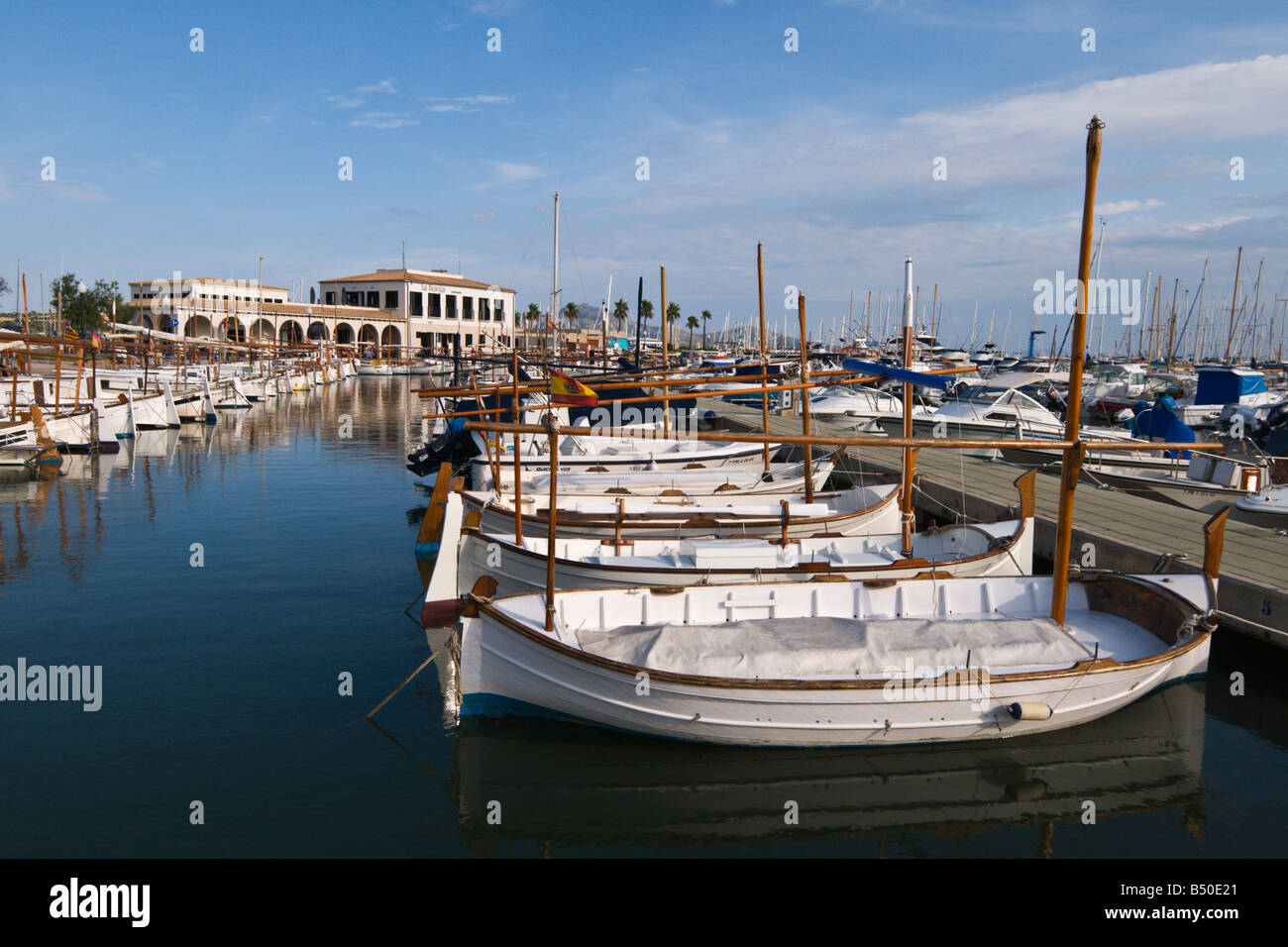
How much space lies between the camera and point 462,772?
1034cm

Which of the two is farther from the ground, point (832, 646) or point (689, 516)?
point (689, 516)

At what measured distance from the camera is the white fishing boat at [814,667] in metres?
10.1

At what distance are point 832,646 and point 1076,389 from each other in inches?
187

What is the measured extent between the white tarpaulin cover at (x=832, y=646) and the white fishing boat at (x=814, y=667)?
0.07 feet

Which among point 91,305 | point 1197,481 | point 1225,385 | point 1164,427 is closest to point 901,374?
point 1197,481

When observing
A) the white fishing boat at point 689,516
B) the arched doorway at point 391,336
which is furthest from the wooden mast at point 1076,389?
the arched doorway at point 391,336

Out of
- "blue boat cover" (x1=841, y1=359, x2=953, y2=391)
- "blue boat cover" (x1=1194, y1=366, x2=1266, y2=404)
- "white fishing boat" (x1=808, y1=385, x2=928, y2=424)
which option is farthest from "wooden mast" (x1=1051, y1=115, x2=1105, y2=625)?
"blue boat cover" (x1=1194, y1=366, x2=1266, y2=404)

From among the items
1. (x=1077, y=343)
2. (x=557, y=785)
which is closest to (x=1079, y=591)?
(x=1077, y=343)

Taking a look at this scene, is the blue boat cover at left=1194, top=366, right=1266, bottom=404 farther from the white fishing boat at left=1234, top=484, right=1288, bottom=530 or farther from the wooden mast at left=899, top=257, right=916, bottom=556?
the wooden mast at left=899, top=257, right=916, bottom=556

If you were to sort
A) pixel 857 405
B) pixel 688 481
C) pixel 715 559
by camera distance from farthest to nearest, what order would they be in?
pixel 857 405
pixel 688 481
pixel 715 559

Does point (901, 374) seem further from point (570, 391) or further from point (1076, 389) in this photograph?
point (570, 391)

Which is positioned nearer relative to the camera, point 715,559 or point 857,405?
point 715,559

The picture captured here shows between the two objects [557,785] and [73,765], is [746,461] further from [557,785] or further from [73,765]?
[73,765]
